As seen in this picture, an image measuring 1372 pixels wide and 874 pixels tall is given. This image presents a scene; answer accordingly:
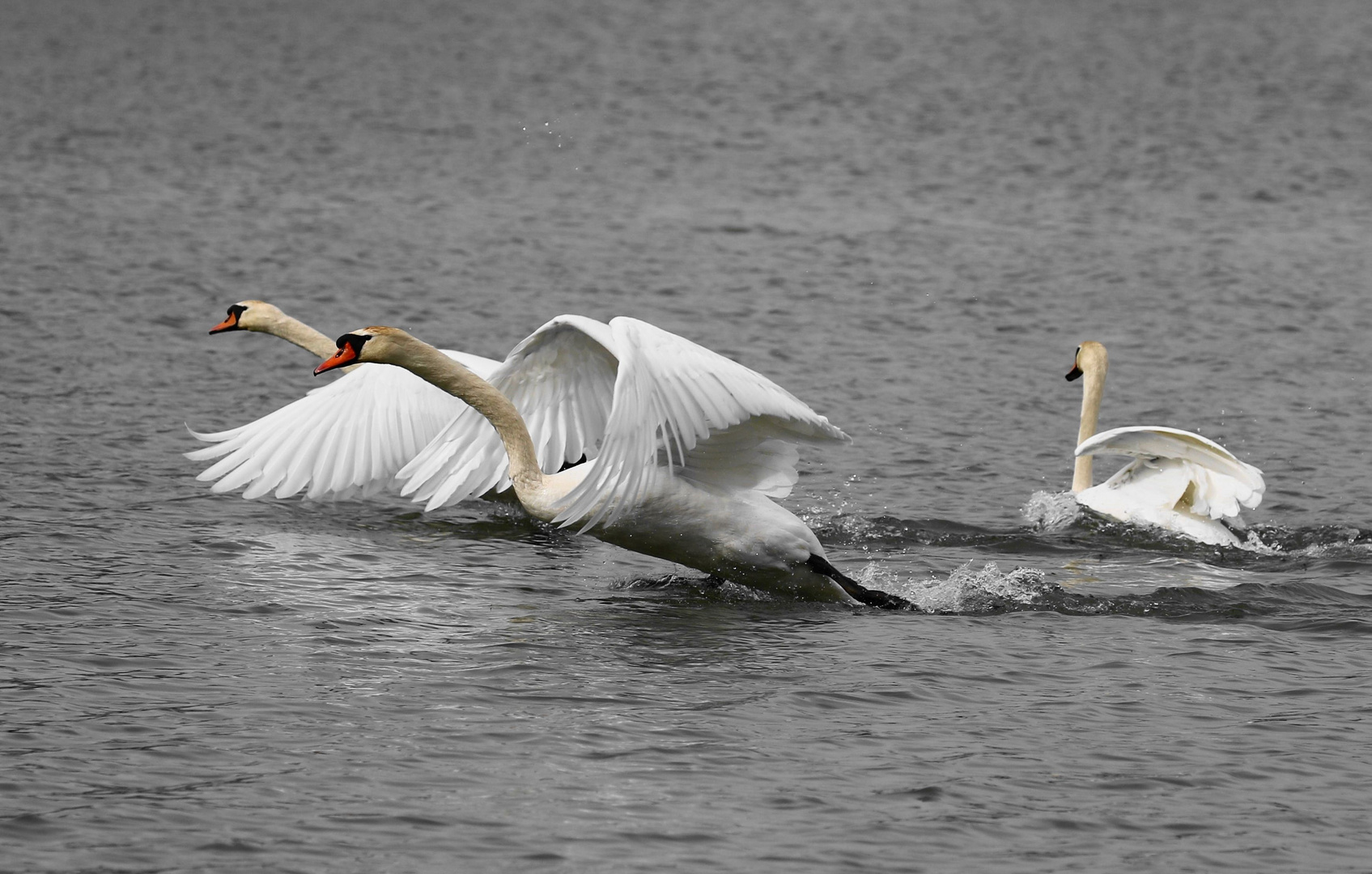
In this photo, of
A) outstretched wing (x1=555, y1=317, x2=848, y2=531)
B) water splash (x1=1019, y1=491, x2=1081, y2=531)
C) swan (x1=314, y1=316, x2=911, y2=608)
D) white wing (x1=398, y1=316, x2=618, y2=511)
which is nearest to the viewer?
outstretched wing (x1=555, y1=317, x2=848, y2=531)

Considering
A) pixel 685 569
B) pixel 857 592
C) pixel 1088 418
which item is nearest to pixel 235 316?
pixel 685 569

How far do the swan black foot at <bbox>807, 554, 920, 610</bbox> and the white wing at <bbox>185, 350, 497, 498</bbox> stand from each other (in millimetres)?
2388

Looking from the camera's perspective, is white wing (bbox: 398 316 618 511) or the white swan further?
the white swan

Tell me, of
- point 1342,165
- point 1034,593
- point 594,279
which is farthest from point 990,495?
point 1342,165

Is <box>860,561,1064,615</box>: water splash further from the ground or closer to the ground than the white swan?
closer to the ground

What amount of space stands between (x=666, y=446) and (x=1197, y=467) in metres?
4.35

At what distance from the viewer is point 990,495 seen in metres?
11.0

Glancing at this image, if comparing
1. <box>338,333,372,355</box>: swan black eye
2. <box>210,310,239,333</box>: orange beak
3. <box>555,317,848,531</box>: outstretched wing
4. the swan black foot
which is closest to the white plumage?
<box>555,317,848,531</box>: outstretched wing

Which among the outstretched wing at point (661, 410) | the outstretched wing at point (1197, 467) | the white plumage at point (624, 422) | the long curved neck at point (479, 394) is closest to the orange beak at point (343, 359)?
the long curved neck at point (479, 394)

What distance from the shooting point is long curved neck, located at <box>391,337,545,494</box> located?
8.19 meters

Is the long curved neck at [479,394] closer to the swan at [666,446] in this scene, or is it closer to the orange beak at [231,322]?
the swan at [666,446]

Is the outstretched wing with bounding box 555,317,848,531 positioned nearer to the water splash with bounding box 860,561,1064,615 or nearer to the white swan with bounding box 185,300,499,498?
the water splash with bounding box 860,561,1064,615

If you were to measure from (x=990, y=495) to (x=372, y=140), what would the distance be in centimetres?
1633

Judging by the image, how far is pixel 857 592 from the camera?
866cm
